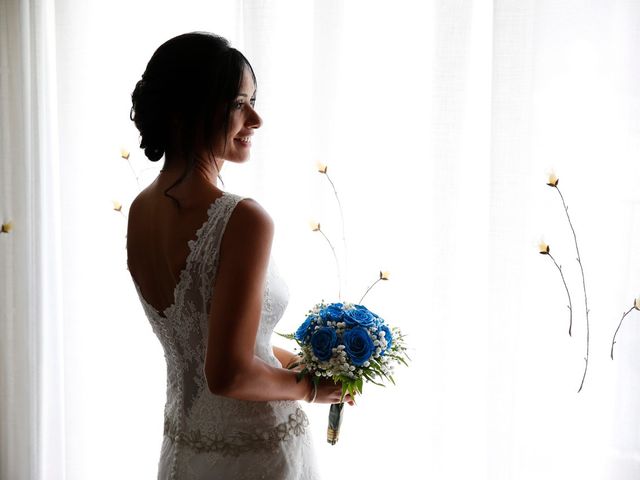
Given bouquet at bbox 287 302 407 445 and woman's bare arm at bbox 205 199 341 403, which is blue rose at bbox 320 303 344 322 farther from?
woman's bare arm at bbox 205 199 341 403

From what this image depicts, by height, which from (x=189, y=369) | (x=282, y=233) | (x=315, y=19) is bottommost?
(x=189, y=369)

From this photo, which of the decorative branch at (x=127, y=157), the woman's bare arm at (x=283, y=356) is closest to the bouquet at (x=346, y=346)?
the woman's bare arm at (x=283, y=356)

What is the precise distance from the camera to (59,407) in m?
2.89

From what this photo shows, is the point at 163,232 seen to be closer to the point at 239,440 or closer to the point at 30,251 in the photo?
the point at 239,440

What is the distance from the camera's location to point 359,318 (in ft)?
5.21

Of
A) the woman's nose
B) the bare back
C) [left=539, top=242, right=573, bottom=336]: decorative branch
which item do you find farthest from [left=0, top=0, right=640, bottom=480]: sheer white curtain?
the bare back

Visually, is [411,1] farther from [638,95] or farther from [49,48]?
[49,48]

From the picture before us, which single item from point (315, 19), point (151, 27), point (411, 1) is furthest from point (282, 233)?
point (151, 27)

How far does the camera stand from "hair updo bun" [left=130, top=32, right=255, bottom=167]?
57.1 inches

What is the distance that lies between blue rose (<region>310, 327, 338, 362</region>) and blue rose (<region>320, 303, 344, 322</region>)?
1.7 inches

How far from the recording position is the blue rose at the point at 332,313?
1.60 meters

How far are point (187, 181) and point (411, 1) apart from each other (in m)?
0.97

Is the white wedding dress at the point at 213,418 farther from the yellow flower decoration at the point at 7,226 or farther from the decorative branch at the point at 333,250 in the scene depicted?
the yellow flower decoration at the point at 7,226

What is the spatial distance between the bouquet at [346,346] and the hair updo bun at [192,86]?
0.46 metres
